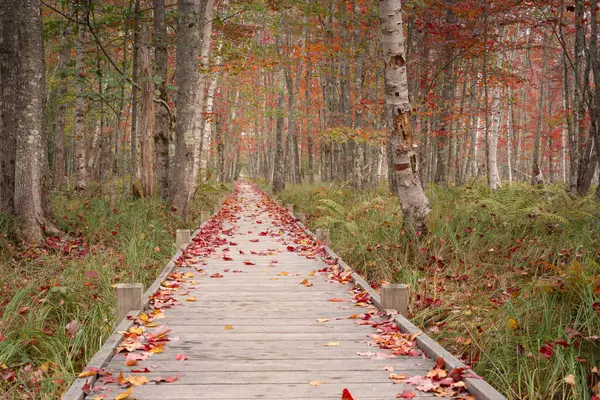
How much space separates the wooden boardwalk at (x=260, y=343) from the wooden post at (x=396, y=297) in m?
0.22

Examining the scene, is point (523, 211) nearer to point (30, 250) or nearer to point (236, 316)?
point (236, 316)

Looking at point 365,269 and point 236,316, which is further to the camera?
point 365,269

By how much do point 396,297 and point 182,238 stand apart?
17.2ft

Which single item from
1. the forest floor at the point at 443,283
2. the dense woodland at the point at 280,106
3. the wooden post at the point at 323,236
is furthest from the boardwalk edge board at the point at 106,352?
the wooden post at the point at 323,236

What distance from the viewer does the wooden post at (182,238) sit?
9.42 metres

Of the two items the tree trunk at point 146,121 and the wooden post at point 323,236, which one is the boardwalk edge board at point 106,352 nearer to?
the wooden post at point 323,236

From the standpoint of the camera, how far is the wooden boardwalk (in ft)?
12.5

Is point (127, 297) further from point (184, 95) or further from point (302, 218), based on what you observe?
point (302, 218)

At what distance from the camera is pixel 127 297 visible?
17.7 ft

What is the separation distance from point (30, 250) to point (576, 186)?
475 inches

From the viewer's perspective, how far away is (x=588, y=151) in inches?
467

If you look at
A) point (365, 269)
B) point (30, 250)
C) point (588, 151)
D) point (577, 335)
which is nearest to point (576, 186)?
point (588, 151)

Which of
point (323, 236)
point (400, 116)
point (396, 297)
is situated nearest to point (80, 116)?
point (323, 236)

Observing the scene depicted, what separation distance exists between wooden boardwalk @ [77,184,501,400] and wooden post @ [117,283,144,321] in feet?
0.60
